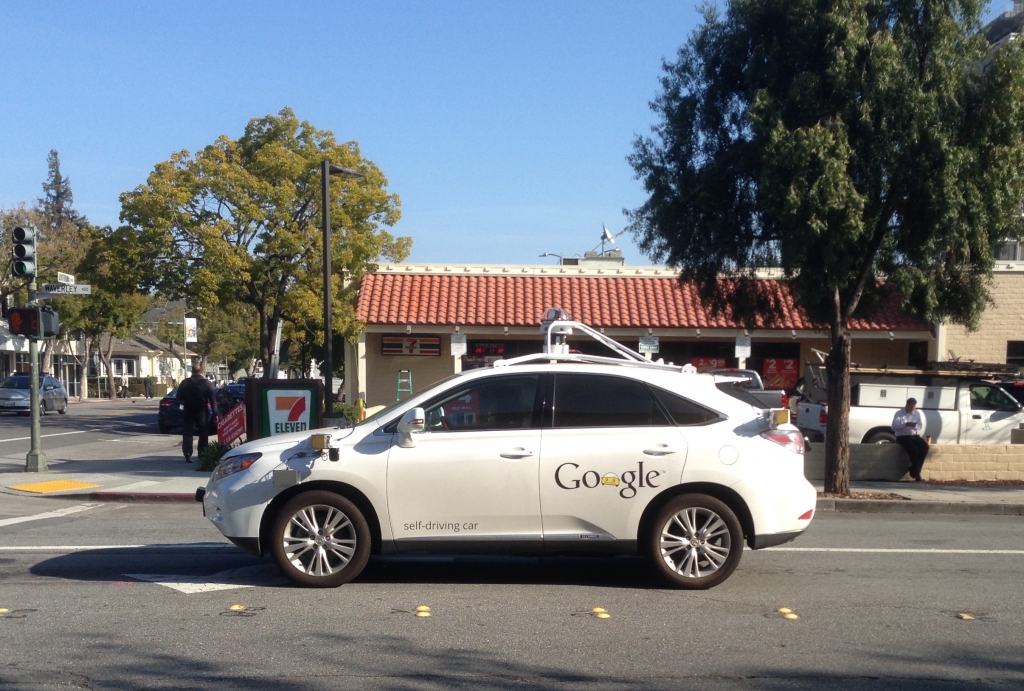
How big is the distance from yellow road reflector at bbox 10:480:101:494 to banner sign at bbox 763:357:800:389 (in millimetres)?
18940

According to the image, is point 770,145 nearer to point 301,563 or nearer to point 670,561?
point 670,561

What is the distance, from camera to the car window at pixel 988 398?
1902 cm

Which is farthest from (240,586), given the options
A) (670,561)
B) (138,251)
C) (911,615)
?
(138,251)

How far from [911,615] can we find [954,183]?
7699 millimetres

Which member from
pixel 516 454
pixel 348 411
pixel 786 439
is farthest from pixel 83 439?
pixel 786 439

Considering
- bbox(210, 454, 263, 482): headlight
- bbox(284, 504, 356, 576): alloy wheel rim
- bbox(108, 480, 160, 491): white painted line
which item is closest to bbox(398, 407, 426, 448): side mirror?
bbox(284, 504, 356, 576): alloy wheel rim

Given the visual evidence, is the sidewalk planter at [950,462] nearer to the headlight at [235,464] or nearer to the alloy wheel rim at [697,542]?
the alloy wheel rim at [697,542]

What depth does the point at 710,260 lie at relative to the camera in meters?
15.2

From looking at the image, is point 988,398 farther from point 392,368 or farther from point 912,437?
point 392,368

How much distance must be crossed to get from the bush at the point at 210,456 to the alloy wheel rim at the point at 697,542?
11.0 m

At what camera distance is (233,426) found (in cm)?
1691

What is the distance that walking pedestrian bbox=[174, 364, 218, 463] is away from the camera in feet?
57.1

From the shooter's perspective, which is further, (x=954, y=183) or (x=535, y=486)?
(x=954, y=183)

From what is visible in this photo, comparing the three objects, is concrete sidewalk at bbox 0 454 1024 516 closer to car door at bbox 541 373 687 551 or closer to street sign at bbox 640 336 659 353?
car door at bbox 541 373 687 551
